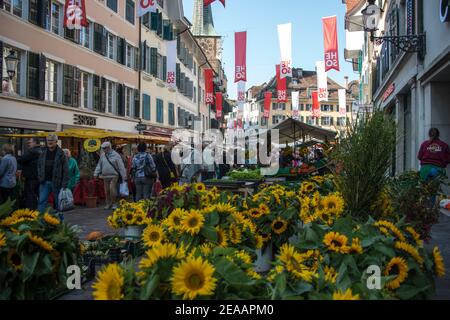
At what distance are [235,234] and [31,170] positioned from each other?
7.15 meters

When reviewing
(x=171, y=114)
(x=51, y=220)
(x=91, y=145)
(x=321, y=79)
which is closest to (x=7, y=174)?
(x=91, y=145)

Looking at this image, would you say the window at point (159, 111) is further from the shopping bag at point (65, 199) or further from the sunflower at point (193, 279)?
the sunflower at point (193, 279)

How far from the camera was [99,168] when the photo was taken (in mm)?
12727

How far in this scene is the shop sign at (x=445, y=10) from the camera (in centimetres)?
1002

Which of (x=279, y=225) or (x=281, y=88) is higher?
(x=281, y=88)

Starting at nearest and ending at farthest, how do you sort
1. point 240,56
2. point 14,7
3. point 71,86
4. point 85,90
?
point 14,7 → point 71,86 → point 85,90 → point 240,56

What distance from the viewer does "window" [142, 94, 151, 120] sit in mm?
31797

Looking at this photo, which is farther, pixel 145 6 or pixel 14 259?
pixel 145 6

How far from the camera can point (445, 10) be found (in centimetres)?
1023

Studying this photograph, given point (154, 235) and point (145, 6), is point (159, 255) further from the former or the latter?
point (145, 6)

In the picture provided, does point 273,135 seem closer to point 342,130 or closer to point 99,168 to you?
point 99,168

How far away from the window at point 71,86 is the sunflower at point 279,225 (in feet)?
63.6

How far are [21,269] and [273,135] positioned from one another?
14.8 meters
